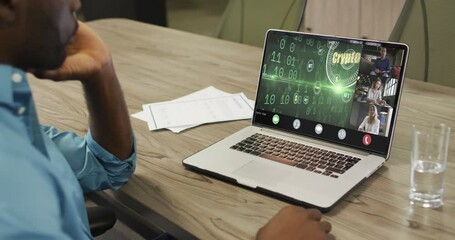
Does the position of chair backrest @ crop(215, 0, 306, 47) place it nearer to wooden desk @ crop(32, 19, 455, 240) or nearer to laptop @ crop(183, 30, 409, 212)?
wooden desk @ crop(32, 19, 455, 240)

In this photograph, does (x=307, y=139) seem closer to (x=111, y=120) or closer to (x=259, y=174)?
(x=259, y=174)

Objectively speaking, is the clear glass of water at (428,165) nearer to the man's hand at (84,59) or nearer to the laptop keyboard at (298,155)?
the laptop keyboard at (298,155)

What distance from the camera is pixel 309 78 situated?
1.22 meters

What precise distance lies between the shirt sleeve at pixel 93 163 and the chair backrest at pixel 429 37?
3.49 feet

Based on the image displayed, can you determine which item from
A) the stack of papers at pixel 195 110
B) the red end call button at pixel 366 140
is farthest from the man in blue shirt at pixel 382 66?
the stack of papers at pixel 195 110

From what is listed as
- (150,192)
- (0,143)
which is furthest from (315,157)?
(0,143)

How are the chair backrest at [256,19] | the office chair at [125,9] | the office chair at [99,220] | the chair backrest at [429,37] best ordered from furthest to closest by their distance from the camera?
the office chair at [125,9]
the chair backrest at [256,19]
the chair backrest at [429,37]
the office chair at [99,220]

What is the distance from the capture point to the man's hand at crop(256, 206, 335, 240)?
90 centimetres

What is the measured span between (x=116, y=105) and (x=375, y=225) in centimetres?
59

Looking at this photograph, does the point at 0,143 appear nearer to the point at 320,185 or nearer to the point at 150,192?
the point at 150,192

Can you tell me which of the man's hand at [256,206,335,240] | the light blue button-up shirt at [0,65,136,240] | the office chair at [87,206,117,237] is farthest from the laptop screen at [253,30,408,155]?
the light blue button-up shirt at [0,65,136,240]

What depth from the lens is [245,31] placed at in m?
2.39

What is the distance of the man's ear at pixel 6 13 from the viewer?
2.37 ft

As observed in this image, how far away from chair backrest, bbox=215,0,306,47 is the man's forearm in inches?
45.8
